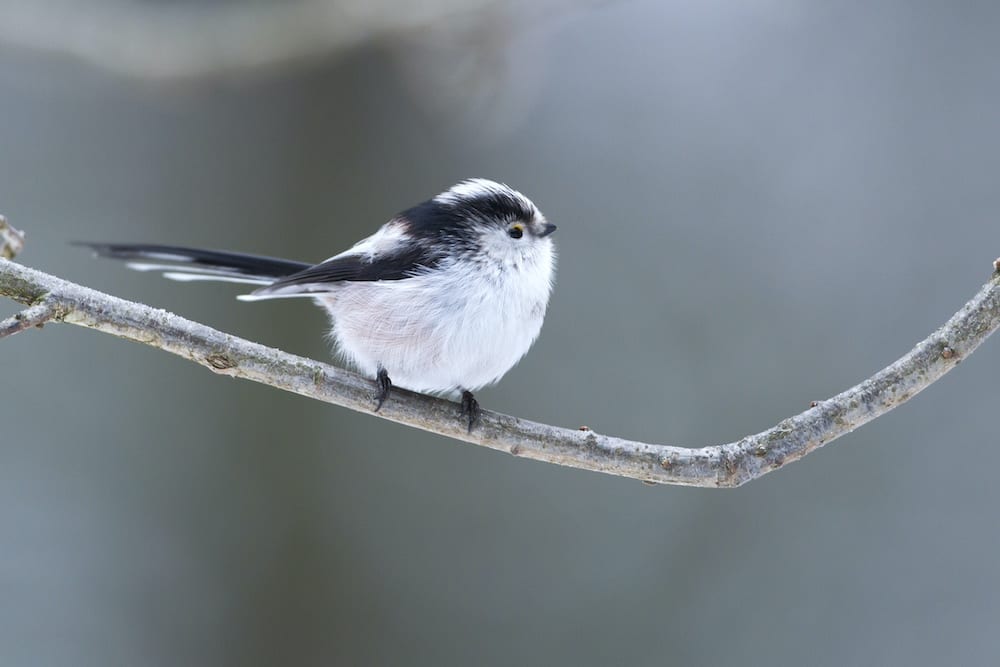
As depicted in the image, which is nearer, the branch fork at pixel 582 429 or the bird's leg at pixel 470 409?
the branch fork at pixel 582 429

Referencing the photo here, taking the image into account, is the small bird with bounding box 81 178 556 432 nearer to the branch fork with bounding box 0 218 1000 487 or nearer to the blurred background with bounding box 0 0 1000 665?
the branch fork with bounding box 0 218 1000 487

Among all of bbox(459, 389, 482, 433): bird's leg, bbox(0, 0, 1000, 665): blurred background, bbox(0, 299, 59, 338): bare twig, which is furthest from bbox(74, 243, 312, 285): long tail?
bbox(0, 0, 1000, 665): blurred background

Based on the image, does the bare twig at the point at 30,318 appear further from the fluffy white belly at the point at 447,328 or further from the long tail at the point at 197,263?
the fluffy white belly at the point at 447,328

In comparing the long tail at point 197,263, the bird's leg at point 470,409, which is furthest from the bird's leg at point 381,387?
the long tail at point 197,263

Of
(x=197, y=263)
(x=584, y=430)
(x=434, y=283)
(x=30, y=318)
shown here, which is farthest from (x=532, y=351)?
(x=30, y=318)

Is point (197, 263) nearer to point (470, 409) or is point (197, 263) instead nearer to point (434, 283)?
point (434, 283)

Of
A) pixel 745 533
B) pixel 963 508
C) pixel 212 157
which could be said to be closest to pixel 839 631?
pixel 745 533
